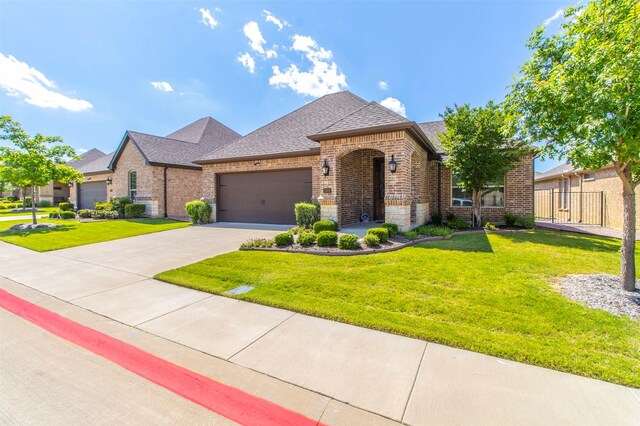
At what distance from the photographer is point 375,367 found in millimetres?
2941

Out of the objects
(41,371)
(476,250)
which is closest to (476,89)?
(476,250)

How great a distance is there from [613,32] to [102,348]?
8.75 m

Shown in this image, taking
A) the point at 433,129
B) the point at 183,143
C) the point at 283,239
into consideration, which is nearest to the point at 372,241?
the point at 283,239

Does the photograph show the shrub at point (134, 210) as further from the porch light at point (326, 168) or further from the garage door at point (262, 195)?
the porch light at point (326, 168)

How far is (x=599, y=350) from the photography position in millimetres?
3148

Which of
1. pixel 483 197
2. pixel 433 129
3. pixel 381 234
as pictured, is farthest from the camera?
pixel 433 129

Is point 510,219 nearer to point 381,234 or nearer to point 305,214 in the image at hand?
point 381,234

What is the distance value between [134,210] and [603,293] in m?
21.6

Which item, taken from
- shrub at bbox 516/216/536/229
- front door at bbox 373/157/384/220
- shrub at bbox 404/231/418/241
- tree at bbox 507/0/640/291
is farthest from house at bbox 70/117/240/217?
shrub at bbox 516/216/536/229

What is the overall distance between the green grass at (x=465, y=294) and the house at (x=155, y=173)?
13.6 m

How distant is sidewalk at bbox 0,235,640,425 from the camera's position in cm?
234

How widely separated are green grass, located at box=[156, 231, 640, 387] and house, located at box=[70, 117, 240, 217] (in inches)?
536

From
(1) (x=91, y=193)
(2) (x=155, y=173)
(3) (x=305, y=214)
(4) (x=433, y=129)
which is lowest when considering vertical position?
(3) (x=305, y=214)

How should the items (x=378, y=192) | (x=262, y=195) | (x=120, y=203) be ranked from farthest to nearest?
(x=120, y=203), (x=262, y=195), (x=378, y=192)
